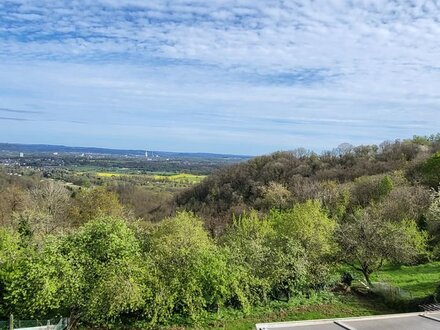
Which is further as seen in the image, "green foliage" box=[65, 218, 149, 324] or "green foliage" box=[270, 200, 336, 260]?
"green foliage" box=[270, 200, 336, 260]

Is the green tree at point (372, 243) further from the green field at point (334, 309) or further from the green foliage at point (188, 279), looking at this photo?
the green foliage at point (188, 279)

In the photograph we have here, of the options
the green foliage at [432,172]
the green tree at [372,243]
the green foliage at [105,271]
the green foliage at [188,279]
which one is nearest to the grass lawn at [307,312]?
the green foliage at [188,279]

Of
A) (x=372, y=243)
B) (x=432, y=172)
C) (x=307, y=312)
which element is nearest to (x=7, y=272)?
(x=307, y=312)

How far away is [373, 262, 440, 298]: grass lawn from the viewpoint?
2877cm

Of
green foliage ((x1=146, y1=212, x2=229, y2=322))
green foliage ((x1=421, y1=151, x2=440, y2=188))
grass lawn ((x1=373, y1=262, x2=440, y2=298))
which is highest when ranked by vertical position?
green foliage ((x1=421, y1=151, x2=440, y2=188))

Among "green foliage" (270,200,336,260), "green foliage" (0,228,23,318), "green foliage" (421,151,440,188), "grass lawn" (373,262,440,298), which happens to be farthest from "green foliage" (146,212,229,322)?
"green foliage" (421,151,440,188)

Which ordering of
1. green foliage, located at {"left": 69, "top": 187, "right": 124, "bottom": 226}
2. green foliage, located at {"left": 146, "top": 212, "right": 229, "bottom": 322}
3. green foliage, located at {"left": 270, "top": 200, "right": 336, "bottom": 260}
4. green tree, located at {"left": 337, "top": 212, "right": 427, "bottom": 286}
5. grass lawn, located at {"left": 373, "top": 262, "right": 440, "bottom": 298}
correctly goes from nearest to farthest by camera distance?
1. green foliage, located at {"left": 146, "top": 212, "right": 229, "bottom": 322}
2. green tree, located at {"left": 337, "top": 212, "right": 427, "bottom": 286}
3. green foliage, located at {"left": 270, "top": 200, "right": 336, "bottom": 260}
4. grass lawn, located at {"left": 373, "top": 262, "right": 440, "bottom": 298}
5. green foliage, located at {"left": 69, "top": 187, "right": 124, "bottom": 226}

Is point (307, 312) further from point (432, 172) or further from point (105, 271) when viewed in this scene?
point (432, 172)

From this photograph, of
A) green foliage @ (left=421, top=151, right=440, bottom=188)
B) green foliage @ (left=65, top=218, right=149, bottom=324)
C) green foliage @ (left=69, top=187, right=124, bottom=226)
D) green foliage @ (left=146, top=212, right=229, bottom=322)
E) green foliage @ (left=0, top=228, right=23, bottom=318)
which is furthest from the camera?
green foliage @ (left=421, top=151, right=440, bottom=188)

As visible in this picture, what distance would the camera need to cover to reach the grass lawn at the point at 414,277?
28766 mm

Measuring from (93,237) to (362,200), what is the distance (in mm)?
33821

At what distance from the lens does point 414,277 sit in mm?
32062

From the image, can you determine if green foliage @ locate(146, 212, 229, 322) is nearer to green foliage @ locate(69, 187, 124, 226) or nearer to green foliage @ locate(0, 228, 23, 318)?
green foliage @ locate(0, 228, 23, 318)

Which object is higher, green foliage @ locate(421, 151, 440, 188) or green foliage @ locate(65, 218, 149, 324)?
green foliage @ locate(421, 151, 440, 188)
